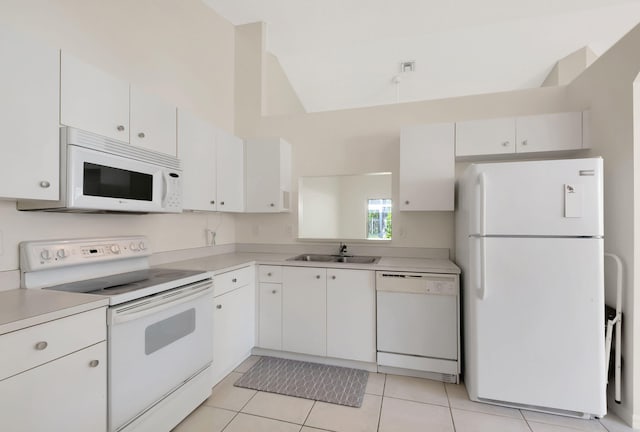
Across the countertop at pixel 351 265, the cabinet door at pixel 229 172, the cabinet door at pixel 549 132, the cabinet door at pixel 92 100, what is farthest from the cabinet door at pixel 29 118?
the cabinet door at pixel 549 132

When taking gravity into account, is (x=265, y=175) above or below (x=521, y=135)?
below

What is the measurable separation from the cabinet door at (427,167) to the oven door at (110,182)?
1962mm

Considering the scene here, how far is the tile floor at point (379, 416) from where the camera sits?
1796mm

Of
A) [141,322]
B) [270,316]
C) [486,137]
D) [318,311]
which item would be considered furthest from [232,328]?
[486,137]

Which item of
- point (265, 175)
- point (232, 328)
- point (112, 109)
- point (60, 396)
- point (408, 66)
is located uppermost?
point (408, 66)

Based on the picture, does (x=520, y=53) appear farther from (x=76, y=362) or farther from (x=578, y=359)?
(x=76, y=362)

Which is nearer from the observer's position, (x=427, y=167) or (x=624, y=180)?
(x=624, y=180)

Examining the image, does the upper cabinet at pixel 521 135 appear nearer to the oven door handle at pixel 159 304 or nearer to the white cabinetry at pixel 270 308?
the white cabinetry at pixel 270 308

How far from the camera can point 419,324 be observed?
234cm

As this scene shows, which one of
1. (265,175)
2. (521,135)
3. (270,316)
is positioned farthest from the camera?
(265,175)

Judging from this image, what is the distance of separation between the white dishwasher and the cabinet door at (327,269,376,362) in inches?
2.9

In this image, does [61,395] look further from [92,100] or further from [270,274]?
[270,274]

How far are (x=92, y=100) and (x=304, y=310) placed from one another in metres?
2.06

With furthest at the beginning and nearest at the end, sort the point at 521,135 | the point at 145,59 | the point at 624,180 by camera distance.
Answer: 1. the point at 521,135
2. the point at 145,59
3. the point at 624,180
